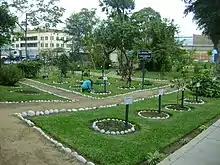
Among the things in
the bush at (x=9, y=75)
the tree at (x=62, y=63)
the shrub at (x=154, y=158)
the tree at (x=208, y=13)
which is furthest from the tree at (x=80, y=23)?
the shrub at (x=154, y=158)

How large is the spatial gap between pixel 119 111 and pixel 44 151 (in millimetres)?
4426

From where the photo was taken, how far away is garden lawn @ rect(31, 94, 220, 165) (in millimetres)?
5621

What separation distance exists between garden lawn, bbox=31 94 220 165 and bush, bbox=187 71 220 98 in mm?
4196

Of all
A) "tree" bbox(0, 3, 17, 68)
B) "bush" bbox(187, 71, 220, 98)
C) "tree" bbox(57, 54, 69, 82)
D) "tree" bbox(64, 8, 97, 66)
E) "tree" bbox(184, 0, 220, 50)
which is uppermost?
"tree" bbox(64, 8, 97, 66)

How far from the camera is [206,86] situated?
14953 mm

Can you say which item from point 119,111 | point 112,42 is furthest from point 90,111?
point 112,42

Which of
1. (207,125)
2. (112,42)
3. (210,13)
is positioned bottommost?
(207,125)

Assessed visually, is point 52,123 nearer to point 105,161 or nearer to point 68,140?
point 68,140

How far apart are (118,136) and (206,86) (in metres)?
9.44

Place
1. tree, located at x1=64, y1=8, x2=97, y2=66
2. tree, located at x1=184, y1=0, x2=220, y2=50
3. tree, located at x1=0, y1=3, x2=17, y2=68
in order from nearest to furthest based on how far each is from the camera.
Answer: tree, located at x1=0, y1=3, x2=17, y2=68 → tree, located at x1=184, y1=0, x2=220, y2=50 → tree, located at x1=64, y1=8, x2=97, y2=66

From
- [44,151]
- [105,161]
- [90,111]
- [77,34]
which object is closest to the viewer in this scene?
[105,161]

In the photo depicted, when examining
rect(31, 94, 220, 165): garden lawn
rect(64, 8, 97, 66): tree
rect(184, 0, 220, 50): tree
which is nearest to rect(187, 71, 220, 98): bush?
rect(31, 94, 220, 165): garden lawn

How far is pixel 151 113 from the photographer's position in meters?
9.86

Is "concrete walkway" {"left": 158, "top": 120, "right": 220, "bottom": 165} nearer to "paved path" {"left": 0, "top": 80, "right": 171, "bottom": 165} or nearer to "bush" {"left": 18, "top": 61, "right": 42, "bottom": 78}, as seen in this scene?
"paved path" {"left": 0, "top": 80, "right": 171, "bottom": 165}
